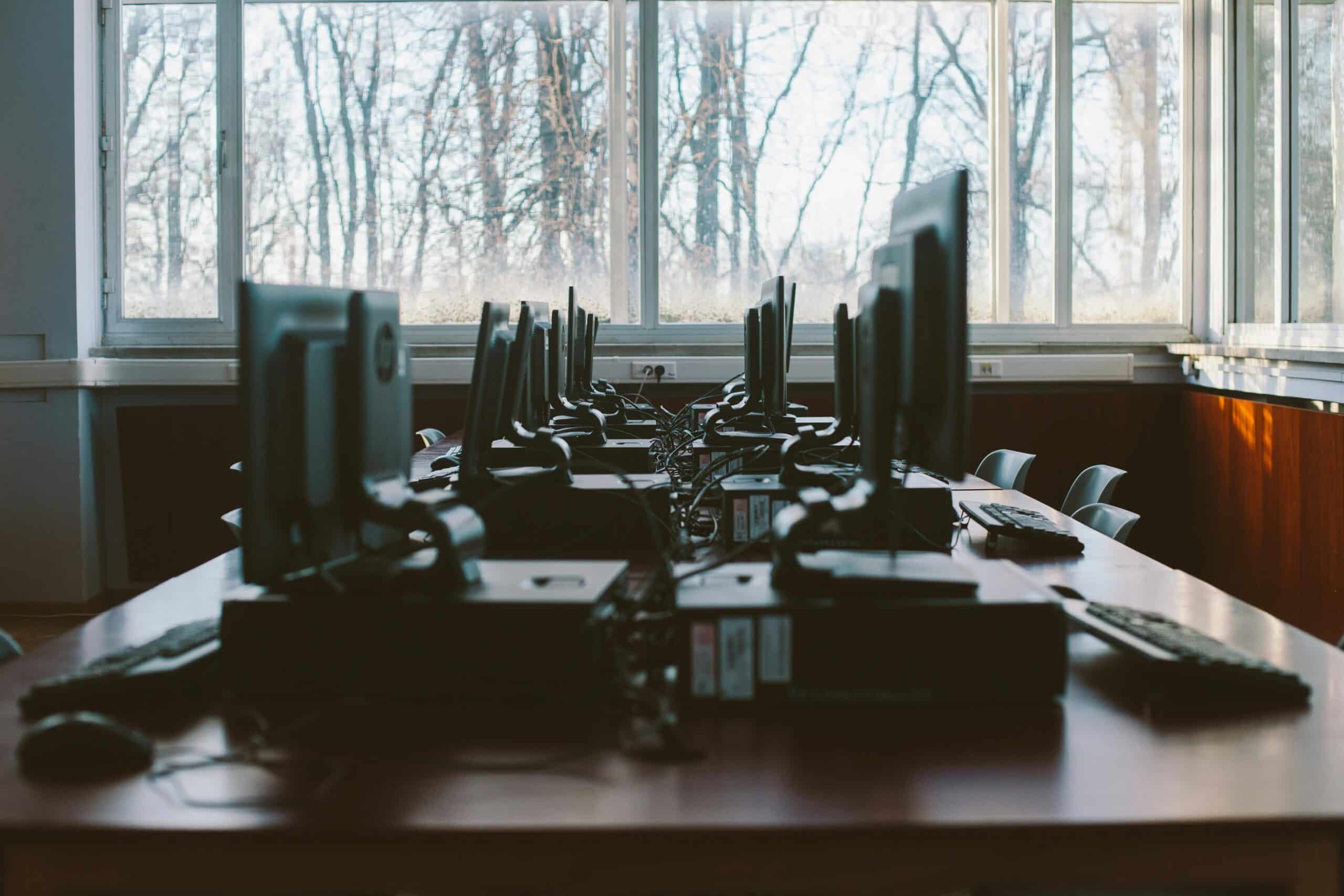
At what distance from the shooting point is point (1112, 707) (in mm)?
1353

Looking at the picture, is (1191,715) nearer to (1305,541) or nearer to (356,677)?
(356,677)

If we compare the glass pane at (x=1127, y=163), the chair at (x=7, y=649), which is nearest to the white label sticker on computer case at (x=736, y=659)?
the chair at (x=7, y=649)

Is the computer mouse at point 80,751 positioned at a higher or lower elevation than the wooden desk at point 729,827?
higher

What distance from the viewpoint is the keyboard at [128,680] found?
4.44 ft

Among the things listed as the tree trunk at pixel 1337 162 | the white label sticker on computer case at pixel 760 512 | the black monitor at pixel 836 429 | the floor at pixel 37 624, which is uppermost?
the tree trunk at pixel 1337 162

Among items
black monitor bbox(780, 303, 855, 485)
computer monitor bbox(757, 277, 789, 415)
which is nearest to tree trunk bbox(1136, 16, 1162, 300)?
computer monitor bbox(757, 277, 789, 415)

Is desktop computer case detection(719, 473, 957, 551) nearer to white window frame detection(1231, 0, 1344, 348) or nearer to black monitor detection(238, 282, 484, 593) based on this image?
black monitor detection(238, 282, 484, 593)

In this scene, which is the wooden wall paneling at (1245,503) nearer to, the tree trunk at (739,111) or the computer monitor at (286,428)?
the tree trunk at (739,111)

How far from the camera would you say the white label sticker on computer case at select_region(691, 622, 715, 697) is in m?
1.34

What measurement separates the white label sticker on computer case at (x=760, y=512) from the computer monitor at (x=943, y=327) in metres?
0.79

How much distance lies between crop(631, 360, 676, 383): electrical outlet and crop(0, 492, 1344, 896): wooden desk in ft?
14.3

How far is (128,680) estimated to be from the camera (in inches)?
54.2

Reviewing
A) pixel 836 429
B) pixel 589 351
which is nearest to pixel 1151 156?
pixel 589 351

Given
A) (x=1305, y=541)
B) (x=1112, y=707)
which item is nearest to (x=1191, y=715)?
(x=1112, y=707)
